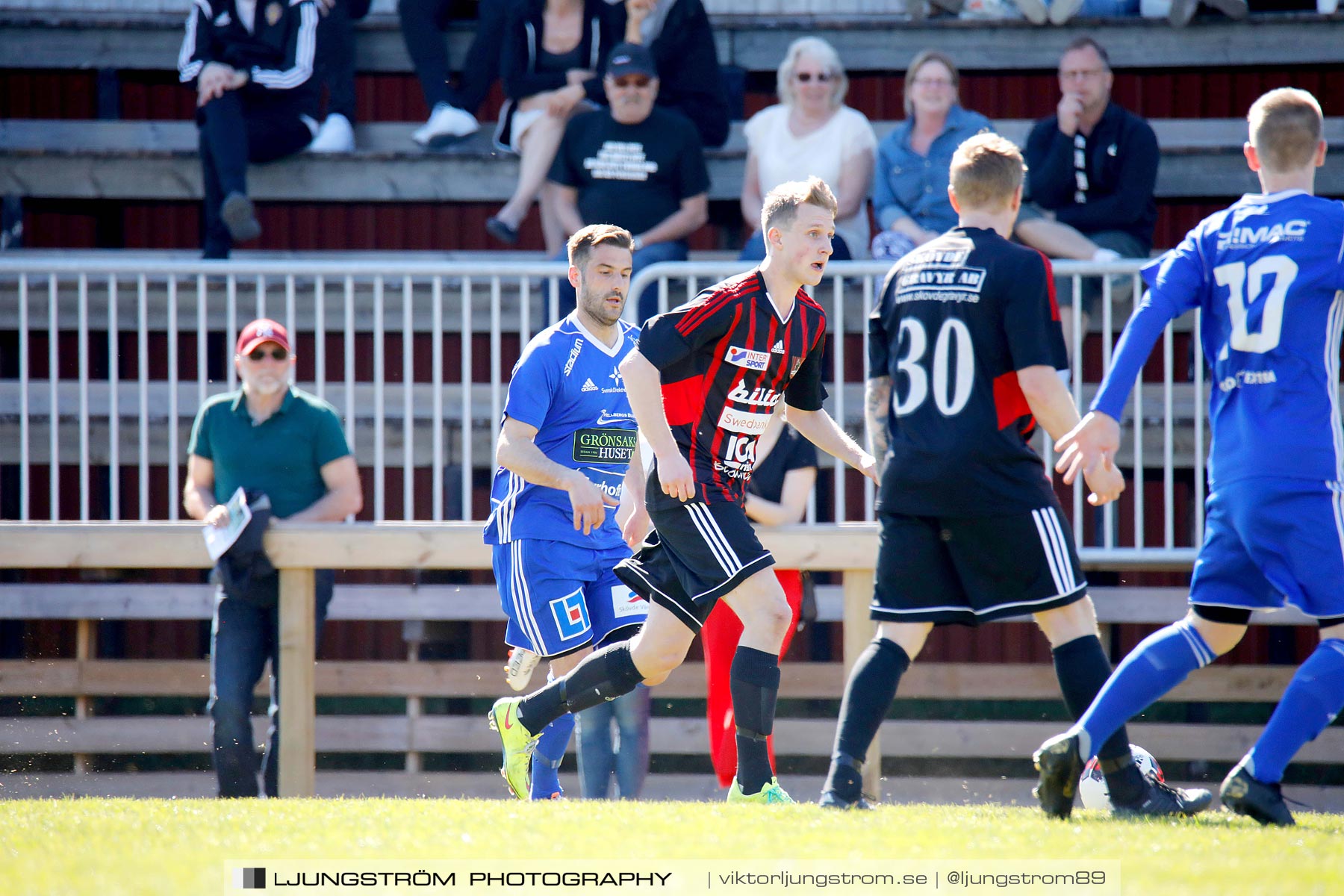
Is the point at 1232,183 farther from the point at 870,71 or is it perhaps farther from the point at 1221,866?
the point at 1221,866

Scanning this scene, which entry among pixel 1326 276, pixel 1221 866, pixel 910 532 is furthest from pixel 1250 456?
pixel 1221 866

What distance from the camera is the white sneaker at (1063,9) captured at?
8.62 metres

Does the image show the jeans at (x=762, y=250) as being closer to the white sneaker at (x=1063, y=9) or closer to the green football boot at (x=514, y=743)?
the white sneaker at (x=1063, y=9)

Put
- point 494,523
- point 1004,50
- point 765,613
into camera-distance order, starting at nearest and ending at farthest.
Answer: point 765,613 → point 494,523 → point 1004,50

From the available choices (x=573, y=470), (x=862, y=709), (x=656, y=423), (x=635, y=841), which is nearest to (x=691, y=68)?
(x=573, y=470)

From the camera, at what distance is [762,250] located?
7.09 m

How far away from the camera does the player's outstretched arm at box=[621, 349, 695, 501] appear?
383 centimetres

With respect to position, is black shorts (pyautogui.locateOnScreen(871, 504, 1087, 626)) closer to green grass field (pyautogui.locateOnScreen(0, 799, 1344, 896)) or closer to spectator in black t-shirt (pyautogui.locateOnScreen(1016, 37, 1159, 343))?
green grass field (pyautogui.locateOnScreen(0, 799, 1344, 896))

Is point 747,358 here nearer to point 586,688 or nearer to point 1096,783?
point 586,688

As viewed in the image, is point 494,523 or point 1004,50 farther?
point 1004,50

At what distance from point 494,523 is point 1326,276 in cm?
283

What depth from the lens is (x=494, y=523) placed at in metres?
4.89

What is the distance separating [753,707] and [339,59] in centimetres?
631

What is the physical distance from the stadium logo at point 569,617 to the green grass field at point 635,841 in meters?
0.91
